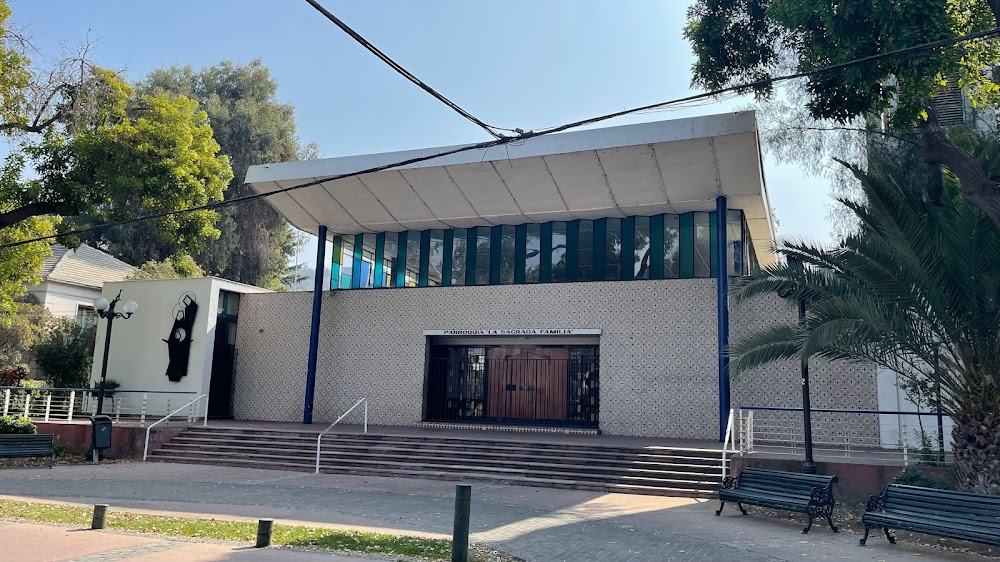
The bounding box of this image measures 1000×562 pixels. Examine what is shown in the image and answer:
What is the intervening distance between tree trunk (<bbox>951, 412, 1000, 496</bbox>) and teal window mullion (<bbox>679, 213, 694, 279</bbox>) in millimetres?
9734

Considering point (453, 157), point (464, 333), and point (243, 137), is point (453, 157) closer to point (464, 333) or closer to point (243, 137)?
point (464, 333)

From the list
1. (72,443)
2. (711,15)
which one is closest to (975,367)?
(711,15)

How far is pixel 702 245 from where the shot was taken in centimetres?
1944

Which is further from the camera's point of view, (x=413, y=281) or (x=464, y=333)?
(x=413, y=281)

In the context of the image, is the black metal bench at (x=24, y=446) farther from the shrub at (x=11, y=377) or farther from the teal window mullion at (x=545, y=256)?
the teal window mullion at (x=545, y=256)

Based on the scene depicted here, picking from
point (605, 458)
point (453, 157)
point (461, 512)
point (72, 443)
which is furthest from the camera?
point (453, 157)

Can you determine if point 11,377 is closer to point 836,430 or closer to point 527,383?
point 527,383

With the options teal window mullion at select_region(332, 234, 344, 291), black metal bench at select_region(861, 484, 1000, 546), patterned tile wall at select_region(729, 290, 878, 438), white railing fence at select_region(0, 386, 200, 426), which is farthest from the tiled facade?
black metal bench at select_region(861, 484, 1000, 546)

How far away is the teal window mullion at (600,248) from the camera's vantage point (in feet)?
67.2

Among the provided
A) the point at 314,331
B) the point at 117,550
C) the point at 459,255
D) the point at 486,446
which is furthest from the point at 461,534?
the point at 314,331

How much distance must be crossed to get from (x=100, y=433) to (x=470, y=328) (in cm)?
992

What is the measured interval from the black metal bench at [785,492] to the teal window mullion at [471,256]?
1192 centimetres

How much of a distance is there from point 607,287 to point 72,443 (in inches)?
570

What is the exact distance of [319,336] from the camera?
22672 millimetres
